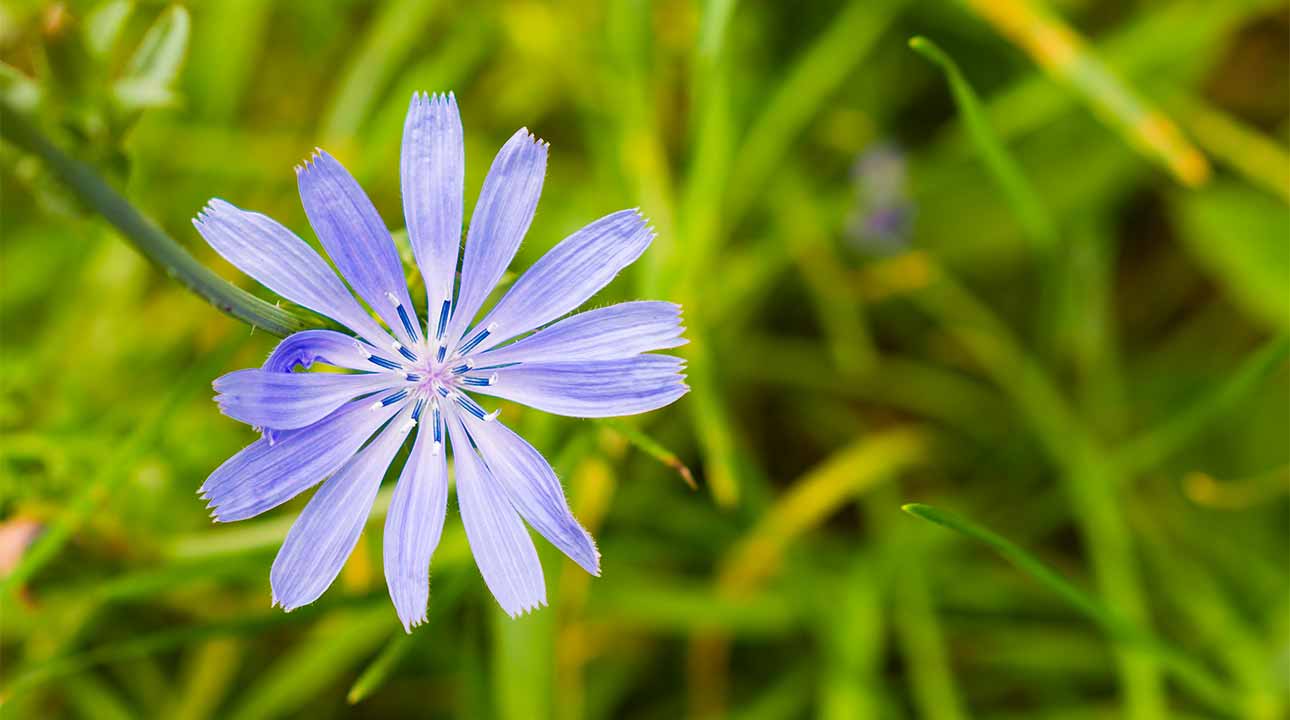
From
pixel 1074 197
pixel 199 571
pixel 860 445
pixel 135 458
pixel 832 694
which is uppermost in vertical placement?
pixel 1074 197

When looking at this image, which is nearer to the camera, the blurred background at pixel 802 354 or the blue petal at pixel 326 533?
the blue petal at pixel 326 533

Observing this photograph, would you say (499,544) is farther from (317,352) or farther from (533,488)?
(317,352)

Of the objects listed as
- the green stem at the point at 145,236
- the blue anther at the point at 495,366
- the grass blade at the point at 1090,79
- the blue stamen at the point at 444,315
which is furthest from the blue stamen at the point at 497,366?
the grass blade at the point at 1090,79

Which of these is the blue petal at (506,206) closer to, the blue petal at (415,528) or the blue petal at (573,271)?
the blue petal at (573,271)

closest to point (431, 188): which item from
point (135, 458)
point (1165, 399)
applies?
point (135, 458)

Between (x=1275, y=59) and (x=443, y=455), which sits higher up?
(x=1275, y=59)

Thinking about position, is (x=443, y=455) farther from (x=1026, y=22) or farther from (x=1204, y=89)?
(x=1204, y=89)
